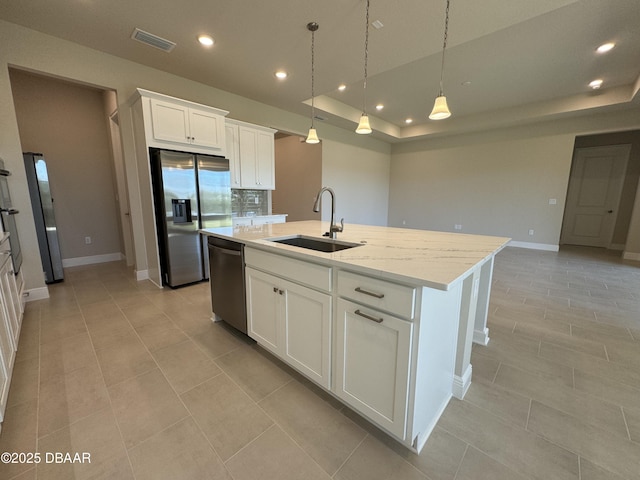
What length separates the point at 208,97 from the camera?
3.89 m

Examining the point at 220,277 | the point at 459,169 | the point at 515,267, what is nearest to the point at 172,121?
the point at 220,277

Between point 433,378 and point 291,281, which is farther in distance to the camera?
point 291,281

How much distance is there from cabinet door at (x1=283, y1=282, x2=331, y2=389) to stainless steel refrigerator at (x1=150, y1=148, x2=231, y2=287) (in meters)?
2.30

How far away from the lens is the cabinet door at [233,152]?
394 cm

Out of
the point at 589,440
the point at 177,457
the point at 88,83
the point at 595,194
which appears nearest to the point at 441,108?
the point at 589,440

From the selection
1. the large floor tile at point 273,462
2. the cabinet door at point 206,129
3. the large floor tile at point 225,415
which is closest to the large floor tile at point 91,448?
the large floor tile at point 225,415

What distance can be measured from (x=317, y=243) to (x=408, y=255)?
2.87 ft

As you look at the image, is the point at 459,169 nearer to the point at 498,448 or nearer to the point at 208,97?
Result: the point at 208,97

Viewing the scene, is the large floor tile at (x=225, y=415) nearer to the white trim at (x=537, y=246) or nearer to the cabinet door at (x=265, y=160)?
the cabinet door at (x=265, y=160)

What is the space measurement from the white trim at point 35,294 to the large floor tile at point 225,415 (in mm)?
2752

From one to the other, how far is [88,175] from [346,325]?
17.2 feet

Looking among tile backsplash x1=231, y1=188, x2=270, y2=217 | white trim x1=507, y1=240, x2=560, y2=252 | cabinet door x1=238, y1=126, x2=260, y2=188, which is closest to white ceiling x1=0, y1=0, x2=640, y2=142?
cabinet door x1=238, y1=126, x2=260, y2=188

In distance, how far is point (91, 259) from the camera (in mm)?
4430

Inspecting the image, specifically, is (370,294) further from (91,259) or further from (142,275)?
(91,259)
